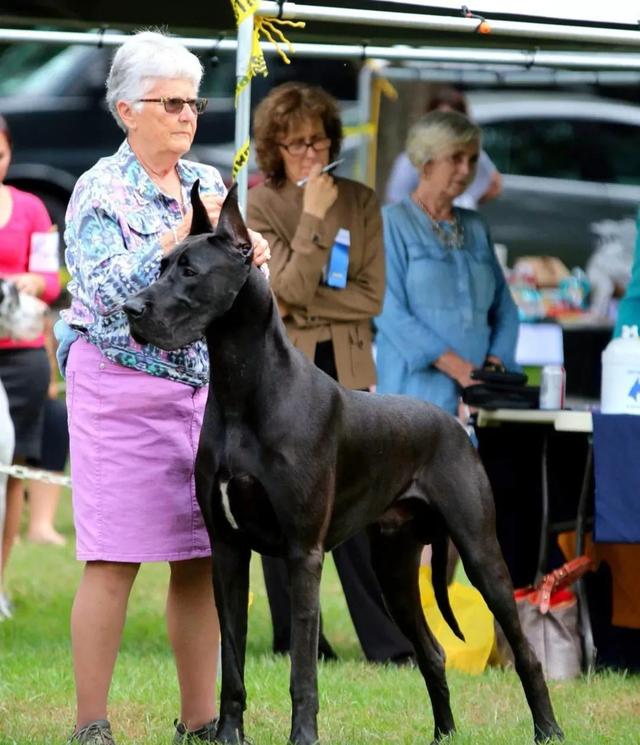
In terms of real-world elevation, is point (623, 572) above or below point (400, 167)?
below

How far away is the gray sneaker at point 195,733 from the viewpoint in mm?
4622

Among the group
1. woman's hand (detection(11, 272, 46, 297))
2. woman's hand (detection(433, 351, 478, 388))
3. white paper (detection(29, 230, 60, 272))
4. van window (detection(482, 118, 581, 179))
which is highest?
van window (detection(482, 118, 581, 179))

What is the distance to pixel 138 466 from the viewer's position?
4.41m

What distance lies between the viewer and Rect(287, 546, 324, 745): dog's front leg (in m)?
4.11

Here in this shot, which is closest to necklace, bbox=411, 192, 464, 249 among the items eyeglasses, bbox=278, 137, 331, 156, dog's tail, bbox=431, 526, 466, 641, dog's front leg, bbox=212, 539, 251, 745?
eyeglasses, bbox=278, 137, 331, 156

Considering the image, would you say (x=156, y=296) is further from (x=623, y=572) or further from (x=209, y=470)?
(x=623, y=572)

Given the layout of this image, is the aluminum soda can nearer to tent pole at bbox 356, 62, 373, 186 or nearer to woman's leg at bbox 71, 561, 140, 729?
woman's leg at bbox 71, 561, 140, 729

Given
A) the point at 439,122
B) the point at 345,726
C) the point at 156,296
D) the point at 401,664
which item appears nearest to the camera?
the point at 156,296

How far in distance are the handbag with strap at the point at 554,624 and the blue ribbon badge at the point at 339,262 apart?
143 centimetres

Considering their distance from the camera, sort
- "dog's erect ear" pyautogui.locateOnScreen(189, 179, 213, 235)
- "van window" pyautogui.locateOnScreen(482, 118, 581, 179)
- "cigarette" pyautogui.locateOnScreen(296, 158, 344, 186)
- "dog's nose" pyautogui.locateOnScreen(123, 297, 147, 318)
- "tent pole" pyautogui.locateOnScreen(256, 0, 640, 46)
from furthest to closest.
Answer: "van window" pyautogui.locateOnScreen(482, 118, 581, 179) < "cigarette" pyautogui.locateOnScreen(296, 158, 344, 186) < "tent pole" pyautogui.locateOnScreen(256, 0, 640, 46) < "dog's erect ear" pyautogui.locateOnScreen(189, 179, 213, 235) < "dog's nose" pyautogui.locateOnScreen(123, 297, 147, 318)

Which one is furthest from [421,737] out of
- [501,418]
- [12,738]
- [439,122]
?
[439,122]

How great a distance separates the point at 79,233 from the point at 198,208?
38 cm

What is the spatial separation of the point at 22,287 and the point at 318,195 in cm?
183

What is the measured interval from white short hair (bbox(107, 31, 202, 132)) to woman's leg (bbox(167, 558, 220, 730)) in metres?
1.30
